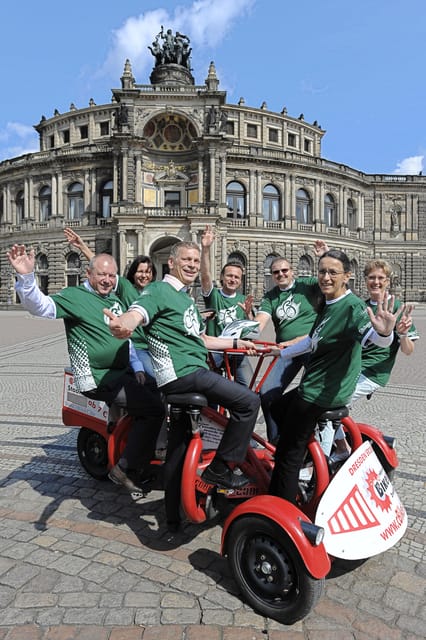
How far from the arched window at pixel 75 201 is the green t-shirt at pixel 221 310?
3597 centimetres

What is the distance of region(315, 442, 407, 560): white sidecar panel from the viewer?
2.42 metres

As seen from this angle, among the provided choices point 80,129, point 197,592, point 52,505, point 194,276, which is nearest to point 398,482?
point 197,592

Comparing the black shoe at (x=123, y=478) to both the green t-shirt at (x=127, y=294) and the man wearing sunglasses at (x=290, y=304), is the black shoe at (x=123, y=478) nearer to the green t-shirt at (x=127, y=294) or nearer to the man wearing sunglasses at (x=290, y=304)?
the green t-shirt at (x=127, y=294)

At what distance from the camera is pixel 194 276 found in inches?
112

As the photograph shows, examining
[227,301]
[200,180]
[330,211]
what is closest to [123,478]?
[227,301]

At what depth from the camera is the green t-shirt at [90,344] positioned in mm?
3314

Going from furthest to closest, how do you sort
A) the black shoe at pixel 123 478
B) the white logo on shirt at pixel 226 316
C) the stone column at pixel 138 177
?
the stone column at pixel 138 177 → the white logo on shirt at pixel 226 316 → the black shoe at pixel 123 478

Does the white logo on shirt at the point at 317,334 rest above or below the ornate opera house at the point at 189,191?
below

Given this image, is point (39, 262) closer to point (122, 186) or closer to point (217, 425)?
point (122, 186)

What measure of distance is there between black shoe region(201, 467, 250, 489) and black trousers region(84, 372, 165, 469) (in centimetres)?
66

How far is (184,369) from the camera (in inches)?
106

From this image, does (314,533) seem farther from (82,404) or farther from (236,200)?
(236,200)

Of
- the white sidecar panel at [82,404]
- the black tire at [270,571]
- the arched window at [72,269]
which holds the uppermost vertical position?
the arched window at [72,269]

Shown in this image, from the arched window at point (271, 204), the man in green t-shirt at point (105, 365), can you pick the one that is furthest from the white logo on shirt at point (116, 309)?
the arched window at point (271, 204)
